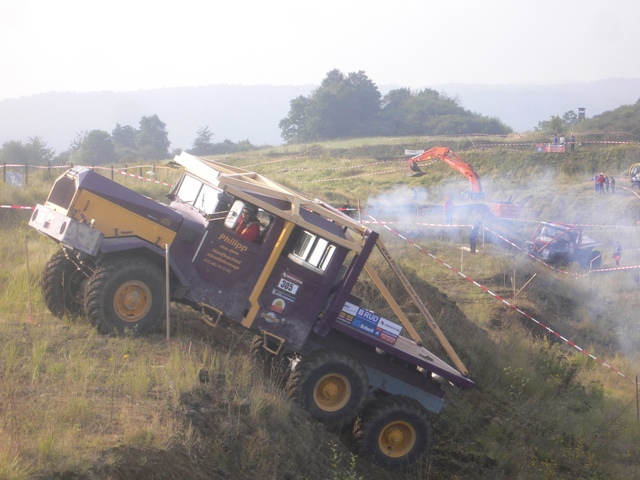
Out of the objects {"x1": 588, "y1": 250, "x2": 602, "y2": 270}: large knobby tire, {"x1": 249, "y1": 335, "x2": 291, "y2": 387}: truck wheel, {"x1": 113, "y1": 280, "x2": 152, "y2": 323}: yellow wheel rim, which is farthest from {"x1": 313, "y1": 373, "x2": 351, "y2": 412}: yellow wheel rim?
{"x1": 588, "y1": 250, "x2": 602, "y2": 270}: large knobby tire

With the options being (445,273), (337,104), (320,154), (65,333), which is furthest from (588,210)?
(337,104)

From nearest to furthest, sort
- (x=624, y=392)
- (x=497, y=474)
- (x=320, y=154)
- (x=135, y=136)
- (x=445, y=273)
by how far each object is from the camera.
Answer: (x=497, y=474) → (x=624, y=392) → (x=445, y=273) → (x=320, y=154) → (x=135, y=136)

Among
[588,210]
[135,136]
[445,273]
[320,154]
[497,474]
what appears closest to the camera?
[497,474]

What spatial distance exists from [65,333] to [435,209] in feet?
74.2

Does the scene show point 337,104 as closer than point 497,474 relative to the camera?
No

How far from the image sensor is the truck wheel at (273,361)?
31.0 ft

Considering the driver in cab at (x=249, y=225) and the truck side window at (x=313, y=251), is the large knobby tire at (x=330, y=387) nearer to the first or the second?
the truck side window at (x=313, y=251)

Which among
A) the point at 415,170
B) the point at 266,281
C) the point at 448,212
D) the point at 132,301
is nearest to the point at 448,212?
the point at 448,212

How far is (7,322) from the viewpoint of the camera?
9219mm

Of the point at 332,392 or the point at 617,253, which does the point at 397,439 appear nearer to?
the point at 332,392

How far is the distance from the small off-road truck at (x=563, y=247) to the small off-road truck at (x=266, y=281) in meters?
17.1

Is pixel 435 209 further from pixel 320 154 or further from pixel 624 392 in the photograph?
pixel 320 154

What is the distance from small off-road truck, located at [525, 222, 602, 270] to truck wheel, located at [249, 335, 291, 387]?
57.2 feet

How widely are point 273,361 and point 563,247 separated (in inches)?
718
